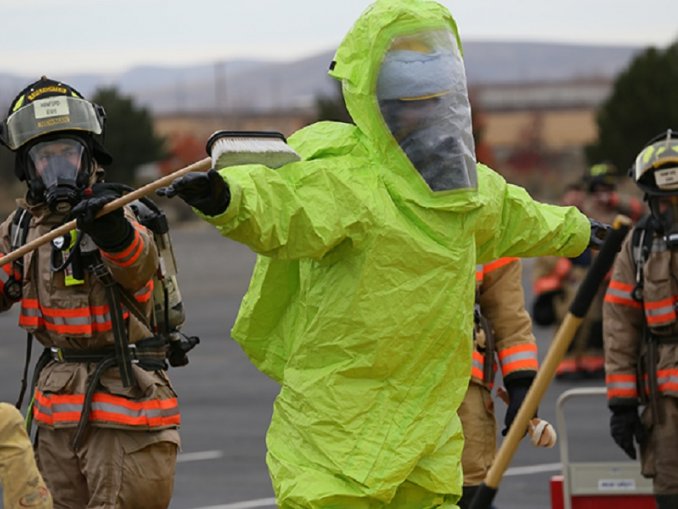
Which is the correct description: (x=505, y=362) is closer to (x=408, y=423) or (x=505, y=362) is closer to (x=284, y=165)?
(x=408, y=423)

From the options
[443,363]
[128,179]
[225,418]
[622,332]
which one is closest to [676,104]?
[128,179]

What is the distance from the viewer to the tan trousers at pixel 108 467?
6609 mm

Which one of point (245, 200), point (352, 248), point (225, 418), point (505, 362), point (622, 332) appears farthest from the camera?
Answer: point (225, 418)

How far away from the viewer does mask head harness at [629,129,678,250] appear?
810cm

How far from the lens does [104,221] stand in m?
5.91

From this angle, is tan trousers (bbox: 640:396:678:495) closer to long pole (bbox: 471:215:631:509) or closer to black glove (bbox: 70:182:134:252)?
long pole (bbox: 471:215:631:509)

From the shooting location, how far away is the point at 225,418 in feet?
49.0

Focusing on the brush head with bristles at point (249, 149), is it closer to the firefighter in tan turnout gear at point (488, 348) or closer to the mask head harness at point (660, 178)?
the firefighter in tan turnout gear at point (488, 348)

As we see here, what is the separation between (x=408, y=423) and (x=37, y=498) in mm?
1176

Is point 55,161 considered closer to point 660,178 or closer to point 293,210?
point 293,210

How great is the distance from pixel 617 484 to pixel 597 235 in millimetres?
2846

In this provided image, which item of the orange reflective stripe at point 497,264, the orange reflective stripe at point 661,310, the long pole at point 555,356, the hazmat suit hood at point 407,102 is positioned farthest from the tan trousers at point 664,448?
the hazmat suit hood at point 407,102

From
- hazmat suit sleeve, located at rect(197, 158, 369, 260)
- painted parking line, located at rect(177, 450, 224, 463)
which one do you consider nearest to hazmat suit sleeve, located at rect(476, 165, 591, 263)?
hazmat suit sleeve, located at rect(197, 158, 369, 260)

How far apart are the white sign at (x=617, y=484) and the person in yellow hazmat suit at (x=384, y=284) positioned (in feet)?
10.9
